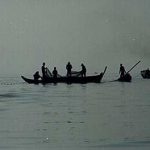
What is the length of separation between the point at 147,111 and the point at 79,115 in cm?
316

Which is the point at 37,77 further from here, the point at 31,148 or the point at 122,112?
the point at 31,148

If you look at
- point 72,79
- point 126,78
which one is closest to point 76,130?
point 72,79

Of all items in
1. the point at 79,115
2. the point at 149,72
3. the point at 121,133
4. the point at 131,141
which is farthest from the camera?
the point at 149,72

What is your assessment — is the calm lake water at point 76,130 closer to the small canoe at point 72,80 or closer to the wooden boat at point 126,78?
the small canoe at point 72,80

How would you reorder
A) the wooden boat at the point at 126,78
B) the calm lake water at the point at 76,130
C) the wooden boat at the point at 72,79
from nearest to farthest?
the calm lake water at the point at 76,130 → the wooden boat at the point at 72,79 → the wooden boat at the point at 126,78

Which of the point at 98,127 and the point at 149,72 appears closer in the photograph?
the point at 98,127

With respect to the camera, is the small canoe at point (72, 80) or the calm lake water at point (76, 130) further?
the small canoe at point (72, 80)

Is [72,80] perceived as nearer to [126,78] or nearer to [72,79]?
[72,79]

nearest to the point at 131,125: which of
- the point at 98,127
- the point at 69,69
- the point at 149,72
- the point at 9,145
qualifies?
the point at 98,127

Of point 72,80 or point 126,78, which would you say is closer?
point 72,80

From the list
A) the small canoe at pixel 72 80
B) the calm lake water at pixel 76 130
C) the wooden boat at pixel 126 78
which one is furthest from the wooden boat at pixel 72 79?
the calm lake water at pixel 76 130

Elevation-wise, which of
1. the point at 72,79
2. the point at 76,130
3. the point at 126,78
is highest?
the point at 76,130

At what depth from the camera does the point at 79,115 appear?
21.8 meters

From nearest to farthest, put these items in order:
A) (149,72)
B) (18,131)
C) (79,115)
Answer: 1. (18,131)
2. (79,115)
3. (149,72)
